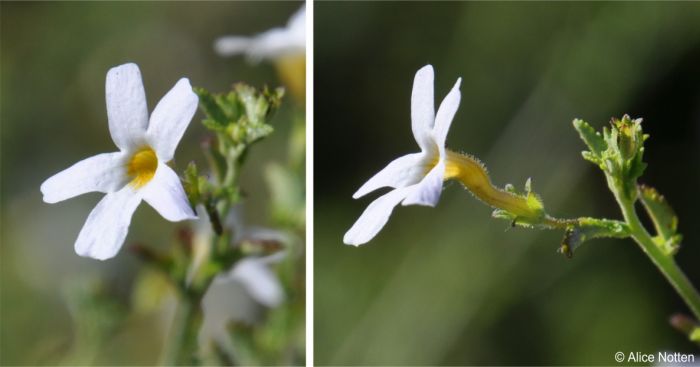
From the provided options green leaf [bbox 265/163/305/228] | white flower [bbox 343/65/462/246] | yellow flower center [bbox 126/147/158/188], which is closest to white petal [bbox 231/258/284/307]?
green leaf [bbox 265/163/305/228]

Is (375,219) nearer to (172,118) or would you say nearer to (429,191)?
(429,191)

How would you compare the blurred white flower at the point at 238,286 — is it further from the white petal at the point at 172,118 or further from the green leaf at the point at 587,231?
the green leaf at the point at 587,231

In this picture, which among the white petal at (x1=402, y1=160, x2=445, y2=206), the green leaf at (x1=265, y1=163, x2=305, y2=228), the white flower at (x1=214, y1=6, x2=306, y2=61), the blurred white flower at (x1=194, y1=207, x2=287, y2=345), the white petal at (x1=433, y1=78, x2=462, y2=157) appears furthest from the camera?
the white flower at (x1=214, y1=6, x2=306, y2=61)

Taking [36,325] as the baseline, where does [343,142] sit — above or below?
above

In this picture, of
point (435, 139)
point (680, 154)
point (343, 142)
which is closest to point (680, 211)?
point (680, 154)

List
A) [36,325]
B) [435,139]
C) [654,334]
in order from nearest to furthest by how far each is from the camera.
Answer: [435,139] → [36,325] → [654,334]

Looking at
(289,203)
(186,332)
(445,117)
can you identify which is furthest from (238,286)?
(445,117)

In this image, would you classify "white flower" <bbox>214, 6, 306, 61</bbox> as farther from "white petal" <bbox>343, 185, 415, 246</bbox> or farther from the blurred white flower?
"white petal" <bbox>343, 185, 415, 246</bbox>

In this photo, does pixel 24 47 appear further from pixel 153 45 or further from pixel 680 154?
pixel 680 154
